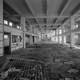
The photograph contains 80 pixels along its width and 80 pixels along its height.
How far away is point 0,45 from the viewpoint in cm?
451

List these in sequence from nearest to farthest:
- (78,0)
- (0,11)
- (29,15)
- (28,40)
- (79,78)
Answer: (79,78), (0,11), (78,0), (29,15), (28,40)

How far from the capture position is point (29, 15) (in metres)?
8.62

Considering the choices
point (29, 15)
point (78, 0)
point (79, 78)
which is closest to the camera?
point (79, 78)

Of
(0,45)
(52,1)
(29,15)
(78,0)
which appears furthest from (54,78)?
(29,15)

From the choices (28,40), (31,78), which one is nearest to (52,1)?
(31,78)

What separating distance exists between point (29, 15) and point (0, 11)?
461cm

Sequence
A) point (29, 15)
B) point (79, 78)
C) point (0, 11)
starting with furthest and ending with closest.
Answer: point (29, 15)
point (0, 11)
point (79, 78)

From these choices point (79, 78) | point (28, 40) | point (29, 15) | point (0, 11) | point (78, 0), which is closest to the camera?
point (79, 78)

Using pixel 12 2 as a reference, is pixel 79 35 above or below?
below

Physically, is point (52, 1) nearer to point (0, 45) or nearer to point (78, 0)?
point (78, 0)

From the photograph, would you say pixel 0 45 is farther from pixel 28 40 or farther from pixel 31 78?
pixel 28 40

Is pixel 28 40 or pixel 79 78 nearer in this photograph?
pixel 79 78

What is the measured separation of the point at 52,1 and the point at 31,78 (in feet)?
20.5

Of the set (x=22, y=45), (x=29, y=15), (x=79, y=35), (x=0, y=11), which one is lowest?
(x=22, y=45)
